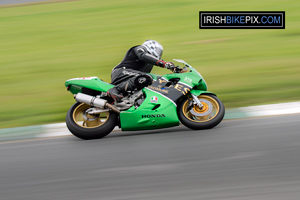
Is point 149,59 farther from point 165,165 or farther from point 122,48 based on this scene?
point 122,48

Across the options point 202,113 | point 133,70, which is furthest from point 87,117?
point 202,113

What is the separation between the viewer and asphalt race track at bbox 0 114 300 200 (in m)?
4.90

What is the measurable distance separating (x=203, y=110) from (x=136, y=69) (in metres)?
1.29

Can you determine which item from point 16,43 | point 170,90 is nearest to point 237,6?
point 16,43

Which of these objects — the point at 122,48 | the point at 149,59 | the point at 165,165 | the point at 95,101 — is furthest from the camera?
the point at 122,48

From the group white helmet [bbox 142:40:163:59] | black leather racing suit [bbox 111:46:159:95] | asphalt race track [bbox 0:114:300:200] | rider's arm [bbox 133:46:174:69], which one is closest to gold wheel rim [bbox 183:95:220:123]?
asphalt race track [bbox 0:114:300:200]

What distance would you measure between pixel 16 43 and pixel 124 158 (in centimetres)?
1191

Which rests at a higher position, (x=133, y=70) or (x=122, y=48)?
(x=122, y=48)

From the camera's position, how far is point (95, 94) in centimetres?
729

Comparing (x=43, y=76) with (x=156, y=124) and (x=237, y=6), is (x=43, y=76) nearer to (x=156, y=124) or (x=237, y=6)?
(x=156, y=124)

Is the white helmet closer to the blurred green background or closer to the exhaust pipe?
the exhaust pipe

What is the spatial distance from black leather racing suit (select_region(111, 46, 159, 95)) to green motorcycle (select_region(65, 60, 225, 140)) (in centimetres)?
14

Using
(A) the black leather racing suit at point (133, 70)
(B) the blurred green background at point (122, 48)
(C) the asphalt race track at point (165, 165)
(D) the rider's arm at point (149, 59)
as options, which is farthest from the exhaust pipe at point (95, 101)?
(B) the blurred green background at point (122, 48)

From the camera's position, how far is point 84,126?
23.6 ft
